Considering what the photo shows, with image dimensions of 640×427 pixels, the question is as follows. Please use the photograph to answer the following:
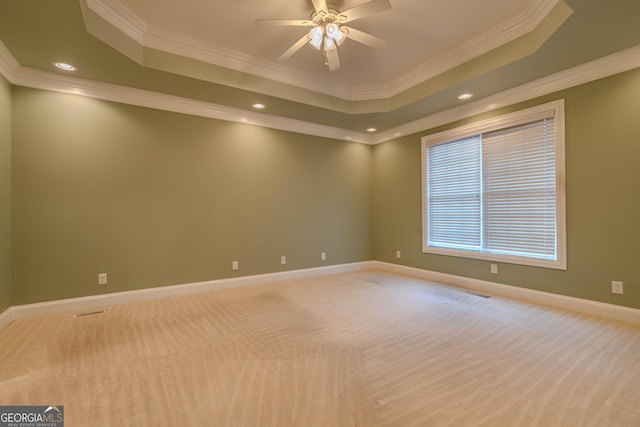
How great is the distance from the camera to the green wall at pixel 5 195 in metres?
2.78

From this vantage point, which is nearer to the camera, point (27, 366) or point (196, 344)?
point (27, 366)

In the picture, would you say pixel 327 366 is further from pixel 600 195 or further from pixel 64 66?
pixel 64 66

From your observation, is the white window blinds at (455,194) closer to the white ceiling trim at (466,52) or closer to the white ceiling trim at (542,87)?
the white ceiling trim at (542,87)

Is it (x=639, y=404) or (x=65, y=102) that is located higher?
(x=65, y=102)

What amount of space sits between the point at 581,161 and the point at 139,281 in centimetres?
557

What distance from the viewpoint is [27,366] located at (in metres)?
2.04

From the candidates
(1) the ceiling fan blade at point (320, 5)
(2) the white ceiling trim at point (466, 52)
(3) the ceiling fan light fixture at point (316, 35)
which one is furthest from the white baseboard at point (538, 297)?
(1) the ceiling fan blade at point (320, 5)

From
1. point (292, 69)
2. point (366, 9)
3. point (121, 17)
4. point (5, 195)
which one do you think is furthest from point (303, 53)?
point (5, 195)

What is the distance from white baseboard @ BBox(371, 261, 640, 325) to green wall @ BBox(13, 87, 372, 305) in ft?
5.68

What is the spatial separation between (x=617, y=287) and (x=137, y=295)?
18.2ft

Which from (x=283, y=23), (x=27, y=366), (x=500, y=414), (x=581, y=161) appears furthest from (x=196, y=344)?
(x=581, y=161)

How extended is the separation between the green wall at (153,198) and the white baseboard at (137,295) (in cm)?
8

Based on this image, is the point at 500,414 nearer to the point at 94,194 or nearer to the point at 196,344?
the point at 196,344

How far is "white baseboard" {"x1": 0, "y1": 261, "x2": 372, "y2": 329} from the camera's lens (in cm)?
300
